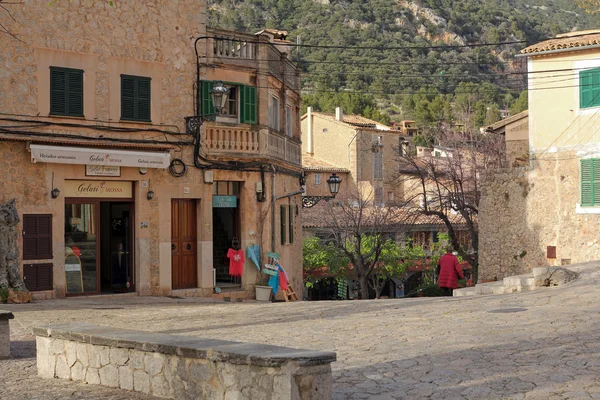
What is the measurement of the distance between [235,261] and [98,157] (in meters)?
5.33

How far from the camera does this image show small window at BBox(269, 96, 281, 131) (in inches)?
1062

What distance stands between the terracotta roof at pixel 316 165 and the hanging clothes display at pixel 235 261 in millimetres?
37336

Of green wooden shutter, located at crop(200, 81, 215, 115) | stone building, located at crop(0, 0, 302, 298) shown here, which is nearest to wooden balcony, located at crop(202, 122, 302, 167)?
stone building, located at crop(0, 0, 302, 298)

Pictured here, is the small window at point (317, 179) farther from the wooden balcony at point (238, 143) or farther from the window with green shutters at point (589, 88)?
the window with green shutters at point (589, 88)

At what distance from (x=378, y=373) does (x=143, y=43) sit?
16.2 meters

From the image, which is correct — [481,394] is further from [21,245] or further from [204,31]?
[204,31]

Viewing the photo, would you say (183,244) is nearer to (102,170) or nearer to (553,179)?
(102,170)

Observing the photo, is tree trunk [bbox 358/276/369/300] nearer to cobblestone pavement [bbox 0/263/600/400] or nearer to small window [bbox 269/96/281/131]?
small window [bbox 269/96/281/131]

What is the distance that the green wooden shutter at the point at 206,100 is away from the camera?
24344 millimetres

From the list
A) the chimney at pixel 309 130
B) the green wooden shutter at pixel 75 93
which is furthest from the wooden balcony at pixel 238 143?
the chimney at pixel 309 130

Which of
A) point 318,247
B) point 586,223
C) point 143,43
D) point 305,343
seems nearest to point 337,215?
point 318,247

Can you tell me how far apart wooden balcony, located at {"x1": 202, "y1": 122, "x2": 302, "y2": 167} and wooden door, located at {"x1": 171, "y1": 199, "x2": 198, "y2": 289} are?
171 cm

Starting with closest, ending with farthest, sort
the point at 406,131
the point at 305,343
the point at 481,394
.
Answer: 1. the point at 481,394
2. the point at 305,343
3. the point at 406,131

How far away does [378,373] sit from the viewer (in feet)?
30.2
